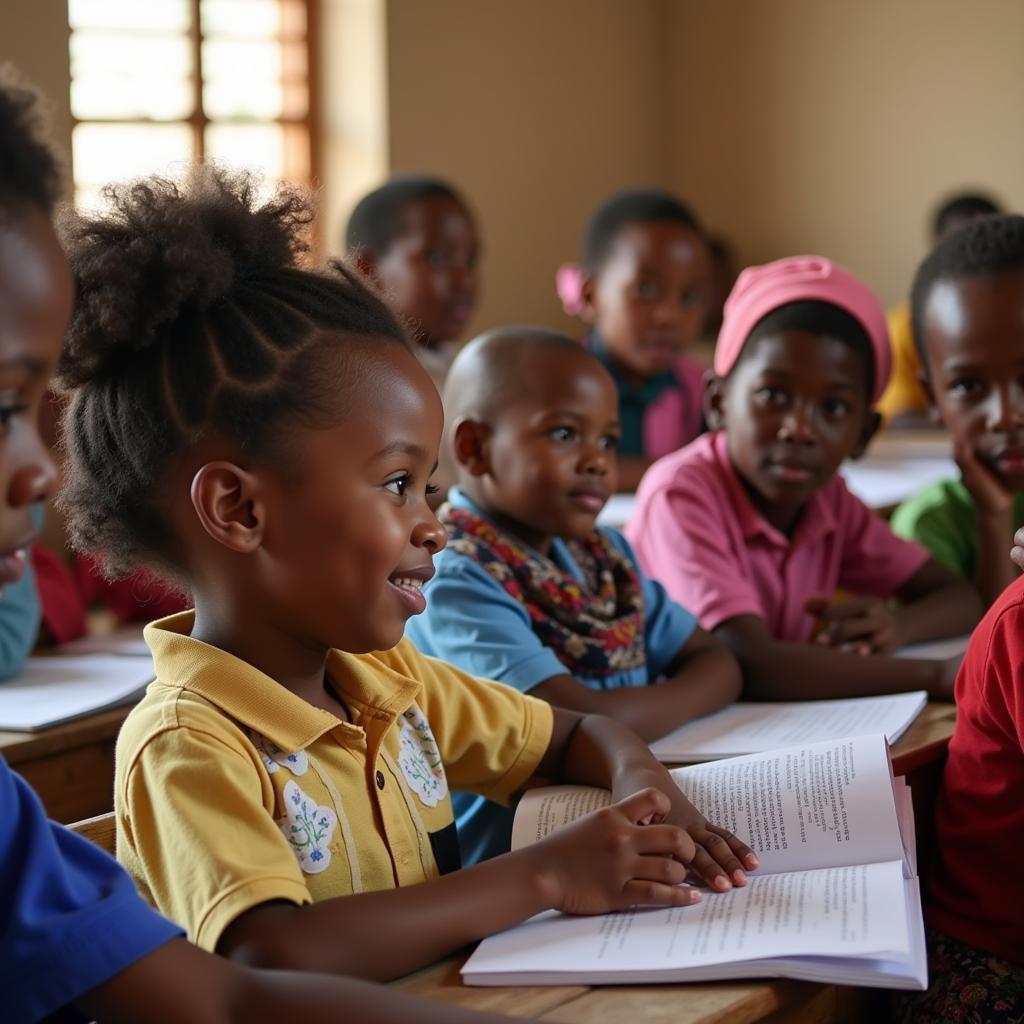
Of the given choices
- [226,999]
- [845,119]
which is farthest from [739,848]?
[845,119]

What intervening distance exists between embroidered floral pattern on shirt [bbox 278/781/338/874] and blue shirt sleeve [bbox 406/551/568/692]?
50cm

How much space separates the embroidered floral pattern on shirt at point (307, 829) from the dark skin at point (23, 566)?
0.56 ft

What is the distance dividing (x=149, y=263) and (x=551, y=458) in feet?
2.54

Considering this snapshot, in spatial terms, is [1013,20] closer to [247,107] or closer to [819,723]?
[247,107]

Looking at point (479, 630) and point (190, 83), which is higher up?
point (190, 83)

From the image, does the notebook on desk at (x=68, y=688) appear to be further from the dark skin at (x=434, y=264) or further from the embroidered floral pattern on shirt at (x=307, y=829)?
the dark skin at (x=434, y=264)

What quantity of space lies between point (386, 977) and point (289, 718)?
22 cm

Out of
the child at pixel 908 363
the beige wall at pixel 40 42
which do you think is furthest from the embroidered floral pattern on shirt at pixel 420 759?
the child at pixel 908 363

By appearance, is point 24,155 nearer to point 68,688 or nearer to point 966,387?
point 68,688

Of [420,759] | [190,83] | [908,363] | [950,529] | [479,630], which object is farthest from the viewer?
[908,363]

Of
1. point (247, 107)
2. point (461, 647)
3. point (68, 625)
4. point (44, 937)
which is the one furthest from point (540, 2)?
point (44, 937)

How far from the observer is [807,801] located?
4.19ft

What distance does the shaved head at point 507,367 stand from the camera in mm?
1892

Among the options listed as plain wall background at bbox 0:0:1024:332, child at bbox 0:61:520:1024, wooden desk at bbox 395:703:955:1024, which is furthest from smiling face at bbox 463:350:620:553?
plain wall background at bbox 0:0:1024:332
